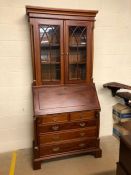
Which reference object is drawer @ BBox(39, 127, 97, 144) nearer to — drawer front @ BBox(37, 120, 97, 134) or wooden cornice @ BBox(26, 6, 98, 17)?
drawer front @ BBox(37, 120, 97, 134)

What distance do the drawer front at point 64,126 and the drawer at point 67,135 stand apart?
0.19ft

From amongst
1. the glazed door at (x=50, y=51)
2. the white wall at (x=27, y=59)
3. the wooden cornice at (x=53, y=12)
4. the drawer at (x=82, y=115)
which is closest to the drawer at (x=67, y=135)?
the drawer at (x=82, y=115)

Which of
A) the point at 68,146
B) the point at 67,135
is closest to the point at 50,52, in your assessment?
the point at 67,135

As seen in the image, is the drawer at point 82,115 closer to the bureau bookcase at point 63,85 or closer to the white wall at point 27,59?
the bureau bookcase at point 63,85

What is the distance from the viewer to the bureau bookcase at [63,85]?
7.43 ft

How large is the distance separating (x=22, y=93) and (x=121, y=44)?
6.06 feet

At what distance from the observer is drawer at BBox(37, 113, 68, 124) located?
2.25m

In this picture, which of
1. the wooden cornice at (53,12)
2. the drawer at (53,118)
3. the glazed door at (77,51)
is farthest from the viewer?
the glazed door at (77,51)

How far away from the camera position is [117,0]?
278 cm

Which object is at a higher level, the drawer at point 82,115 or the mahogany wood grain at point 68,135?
the drawer at point 82,115

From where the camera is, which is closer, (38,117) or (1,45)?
(38,117)

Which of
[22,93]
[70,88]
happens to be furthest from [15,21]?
[70,88]

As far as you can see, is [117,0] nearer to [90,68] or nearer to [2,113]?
[90,68]

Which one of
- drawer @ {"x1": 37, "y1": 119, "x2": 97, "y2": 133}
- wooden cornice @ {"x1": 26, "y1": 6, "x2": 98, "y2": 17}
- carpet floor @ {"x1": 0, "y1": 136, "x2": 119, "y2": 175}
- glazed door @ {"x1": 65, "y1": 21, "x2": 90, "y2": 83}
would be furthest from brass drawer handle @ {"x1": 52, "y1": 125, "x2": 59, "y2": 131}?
wooden cornice @ {"x1": 26, "y1": 6, "x2": 98, "y2": 17}
